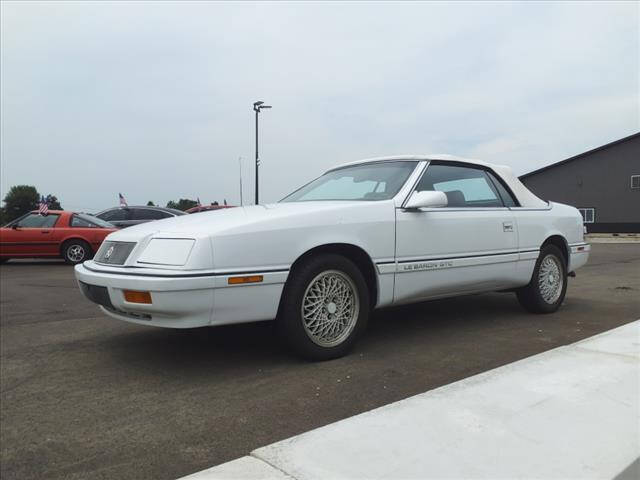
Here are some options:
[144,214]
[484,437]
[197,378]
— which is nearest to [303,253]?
[197,378]

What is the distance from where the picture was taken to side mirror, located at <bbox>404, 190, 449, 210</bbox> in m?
3.89

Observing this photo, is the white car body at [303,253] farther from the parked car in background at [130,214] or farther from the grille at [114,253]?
the parked car in background at [130,214]

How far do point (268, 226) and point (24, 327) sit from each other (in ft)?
9.80

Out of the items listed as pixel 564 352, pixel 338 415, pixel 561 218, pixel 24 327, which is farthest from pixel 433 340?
pixel 24 327

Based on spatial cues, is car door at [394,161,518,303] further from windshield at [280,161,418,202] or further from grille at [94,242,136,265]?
grille at [94,242,136,265]

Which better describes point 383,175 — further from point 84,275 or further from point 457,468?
point 457,468

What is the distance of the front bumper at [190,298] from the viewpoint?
307 centimetres

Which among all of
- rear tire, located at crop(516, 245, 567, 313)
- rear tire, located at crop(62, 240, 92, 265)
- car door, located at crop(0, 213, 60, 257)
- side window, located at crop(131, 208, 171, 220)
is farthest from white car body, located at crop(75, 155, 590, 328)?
side window, located at crop(131, 208, 171, 220)

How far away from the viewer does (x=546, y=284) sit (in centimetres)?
528

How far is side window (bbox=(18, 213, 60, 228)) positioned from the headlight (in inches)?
377

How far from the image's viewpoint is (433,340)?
425cm

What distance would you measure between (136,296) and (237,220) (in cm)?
77

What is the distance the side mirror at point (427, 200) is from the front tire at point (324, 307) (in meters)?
0.68

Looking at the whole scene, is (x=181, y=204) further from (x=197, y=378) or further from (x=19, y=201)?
(x=197, y=378)
